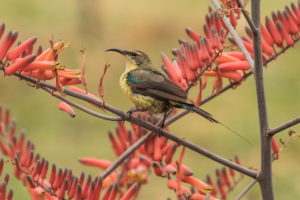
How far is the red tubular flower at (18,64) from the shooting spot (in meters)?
1.80

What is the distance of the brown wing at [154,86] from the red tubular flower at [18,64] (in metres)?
0.68

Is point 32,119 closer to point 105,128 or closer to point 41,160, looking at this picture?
point 105,128

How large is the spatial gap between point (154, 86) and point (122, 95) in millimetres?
5219

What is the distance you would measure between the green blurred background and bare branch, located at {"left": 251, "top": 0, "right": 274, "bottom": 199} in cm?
389

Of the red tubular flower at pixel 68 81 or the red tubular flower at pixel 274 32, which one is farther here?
the red tubular flower at pixel 274 32

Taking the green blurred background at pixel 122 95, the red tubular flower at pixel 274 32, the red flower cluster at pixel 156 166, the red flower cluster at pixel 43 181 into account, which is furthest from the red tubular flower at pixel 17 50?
the green blurred background at pixel 122 95

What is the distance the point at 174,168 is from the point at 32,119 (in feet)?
17.4

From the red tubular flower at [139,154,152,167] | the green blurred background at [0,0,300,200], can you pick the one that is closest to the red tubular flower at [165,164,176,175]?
the red tubular flower at [139,154,152,167]

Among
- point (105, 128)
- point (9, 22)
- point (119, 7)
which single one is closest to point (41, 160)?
point (105, 128)

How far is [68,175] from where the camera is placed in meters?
1.90

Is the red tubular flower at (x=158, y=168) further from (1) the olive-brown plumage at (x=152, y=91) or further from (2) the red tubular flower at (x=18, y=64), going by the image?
(2) the red tubular flower at (x=18, y=64)

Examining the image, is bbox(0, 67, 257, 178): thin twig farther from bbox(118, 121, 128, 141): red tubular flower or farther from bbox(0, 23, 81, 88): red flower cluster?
bbox(118, 121, 128, 141): red tubular flower

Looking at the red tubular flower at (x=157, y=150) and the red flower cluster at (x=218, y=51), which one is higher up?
the red flower cluster at (x=218, y=51)

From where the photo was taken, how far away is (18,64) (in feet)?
5.95
